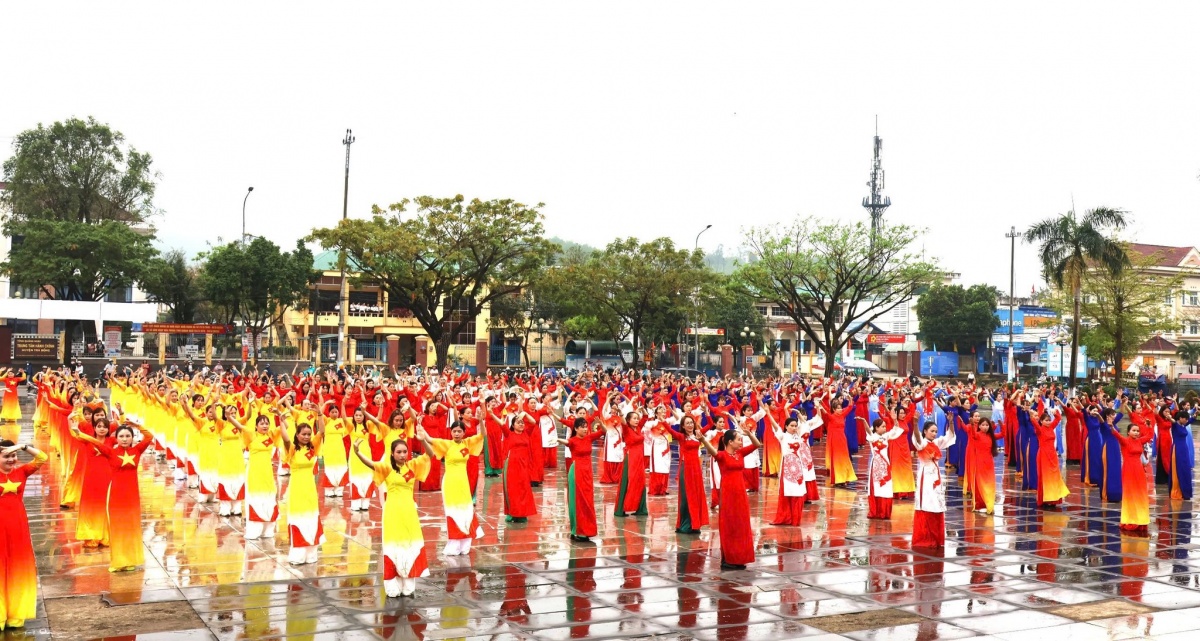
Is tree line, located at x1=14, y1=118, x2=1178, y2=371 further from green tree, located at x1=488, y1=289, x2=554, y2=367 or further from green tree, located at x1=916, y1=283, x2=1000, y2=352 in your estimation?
green tree, located at x1=916, y1=283, x2=1000, y2=352

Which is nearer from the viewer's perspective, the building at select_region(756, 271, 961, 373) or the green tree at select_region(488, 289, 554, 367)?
the green tree at select_region(488, 289, 554, 367)

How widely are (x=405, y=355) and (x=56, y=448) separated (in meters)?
40.7

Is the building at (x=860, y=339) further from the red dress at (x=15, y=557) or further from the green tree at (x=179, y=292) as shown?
the red dress at (x=15, y=557)

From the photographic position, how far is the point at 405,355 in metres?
59.7

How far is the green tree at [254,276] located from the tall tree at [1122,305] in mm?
31901

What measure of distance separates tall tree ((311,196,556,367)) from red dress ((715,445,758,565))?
26.9 m

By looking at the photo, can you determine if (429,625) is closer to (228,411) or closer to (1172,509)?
(228,411)

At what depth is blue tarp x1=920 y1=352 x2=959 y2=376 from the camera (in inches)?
2489

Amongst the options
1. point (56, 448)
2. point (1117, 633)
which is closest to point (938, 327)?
point (56, 448)

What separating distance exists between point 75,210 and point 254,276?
1036 centimetres

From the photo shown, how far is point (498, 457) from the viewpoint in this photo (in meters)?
17.6

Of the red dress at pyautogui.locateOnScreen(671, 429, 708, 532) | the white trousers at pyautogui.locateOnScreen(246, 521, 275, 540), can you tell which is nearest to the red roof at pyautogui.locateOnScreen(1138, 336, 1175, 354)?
the red dress at pyautogui.locateOnScreen(671, 429, 708, 532)

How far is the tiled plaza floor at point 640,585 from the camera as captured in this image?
787 centimetres

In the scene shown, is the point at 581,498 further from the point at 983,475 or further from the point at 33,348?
the point at 33,348
